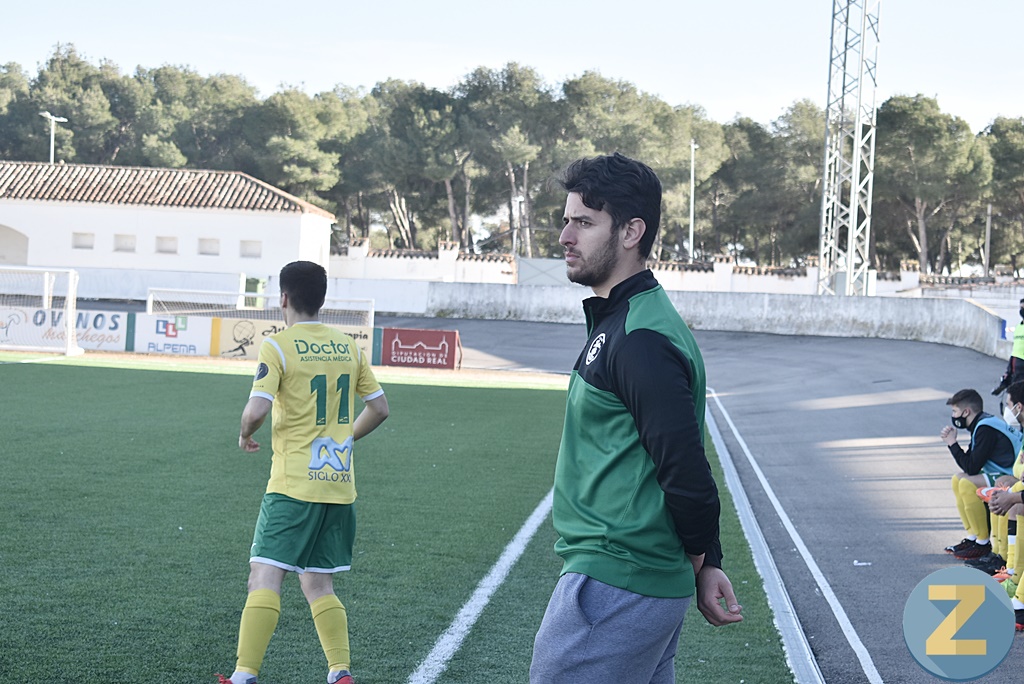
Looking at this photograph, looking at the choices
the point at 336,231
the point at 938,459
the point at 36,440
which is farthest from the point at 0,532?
the point at 336,231

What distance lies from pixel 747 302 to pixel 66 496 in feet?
102

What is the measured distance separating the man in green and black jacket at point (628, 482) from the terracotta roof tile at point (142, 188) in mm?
45604

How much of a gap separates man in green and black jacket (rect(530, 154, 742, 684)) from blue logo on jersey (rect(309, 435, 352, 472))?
2.15 metres

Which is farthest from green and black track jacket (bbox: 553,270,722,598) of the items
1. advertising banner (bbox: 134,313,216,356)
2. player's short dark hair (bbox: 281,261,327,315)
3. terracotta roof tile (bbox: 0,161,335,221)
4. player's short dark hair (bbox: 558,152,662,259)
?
terracotta roof tile (bbox: 0,161,335,221)

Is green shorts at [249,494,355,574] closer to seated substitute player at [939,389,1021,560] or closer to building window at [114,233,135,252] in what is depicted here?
seated substitute player at [939,389,1021,560]

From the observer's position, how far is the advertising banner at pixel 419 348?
28828mm

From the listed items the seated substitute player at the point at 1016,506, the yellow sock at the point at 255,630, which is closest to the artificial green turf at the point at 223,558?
the yellow sock at the point at 255,630

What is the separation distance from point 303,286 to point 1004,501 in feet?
12.5

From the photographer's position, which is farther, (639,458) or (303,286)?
(303,286)

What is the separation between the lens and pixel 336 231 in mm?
68250

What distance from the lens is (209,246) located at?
47.5m

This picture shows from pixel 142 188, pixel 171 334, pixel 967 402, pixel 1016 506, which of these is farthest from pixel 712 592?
pixel 142 188

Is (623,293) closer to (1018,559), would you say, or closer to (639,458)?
(639,458)

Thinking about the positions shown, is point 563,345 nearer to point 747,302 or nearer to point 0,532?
point 747,302
